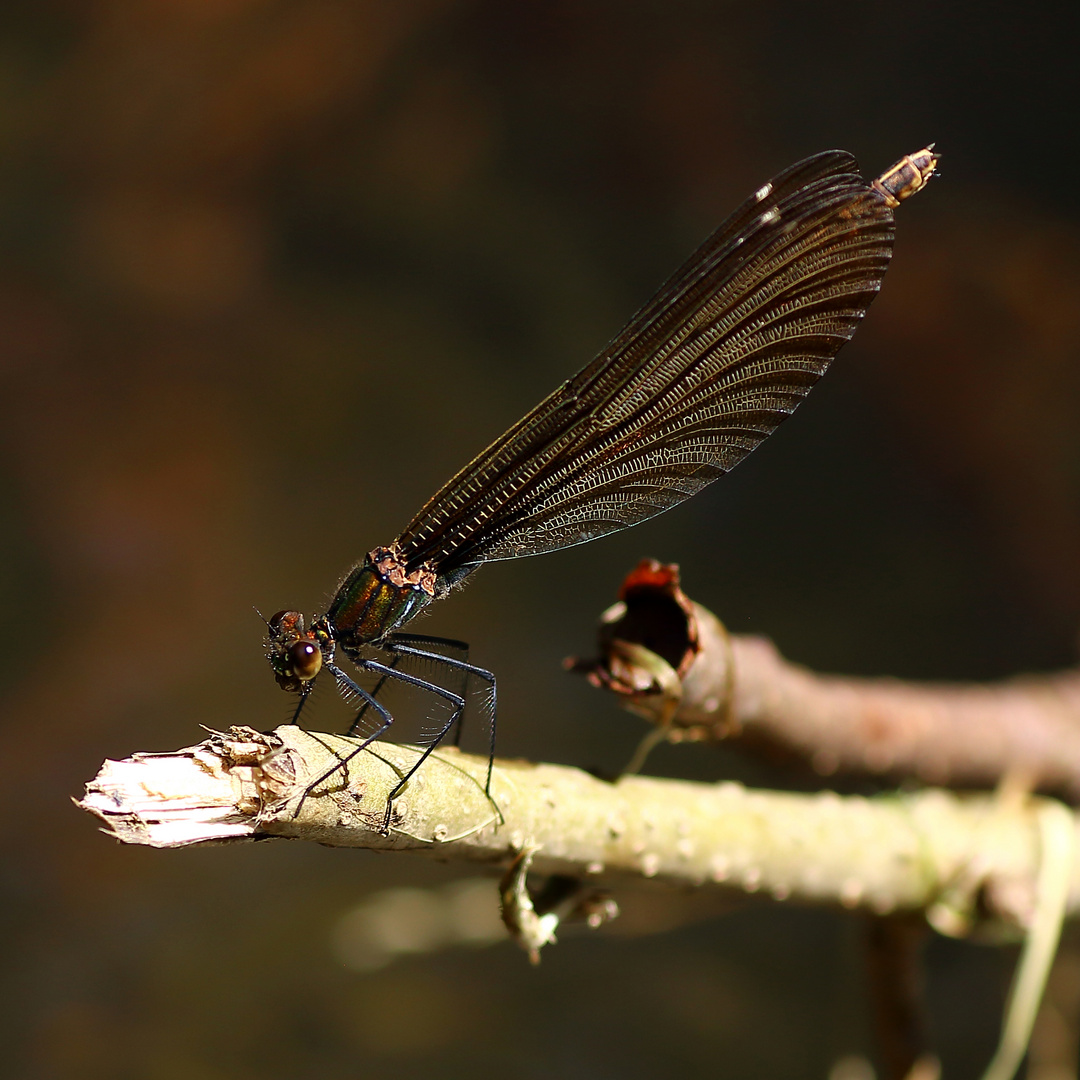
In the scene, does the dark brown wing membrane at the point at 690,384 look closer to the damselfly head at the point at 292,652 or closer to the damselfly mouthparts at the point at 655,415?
the damselfly mouthparts at the point at 655,415

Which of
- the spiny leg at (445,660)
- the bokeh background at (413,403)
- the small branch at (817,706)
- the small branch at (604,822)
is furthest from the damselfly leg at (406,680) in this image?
the bokeh background at (413,403)

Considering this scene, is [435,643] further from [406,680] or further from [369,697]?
[369,697]

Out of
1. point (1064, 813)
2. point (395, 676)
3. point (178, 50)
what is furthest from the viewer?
point (178, 50)

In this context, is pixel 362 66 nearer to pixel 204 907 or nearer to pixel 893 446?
pixel 893 446

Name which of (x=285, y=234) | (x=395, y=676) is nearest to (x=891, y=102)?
(x=285, y=234)

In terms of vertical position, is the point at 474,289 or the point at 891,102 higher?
the point at 891,102

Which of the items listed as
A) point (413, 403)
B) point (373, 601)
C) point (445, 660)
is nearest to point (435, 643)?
point (445, 660)

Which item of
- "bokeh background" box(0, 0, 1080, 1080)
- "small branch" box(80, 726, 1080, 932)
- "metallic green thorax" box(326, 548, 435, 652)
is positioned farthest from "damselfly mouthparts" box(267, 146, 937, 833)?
"bokeh background" box(0, 0, 1080, 1080)
